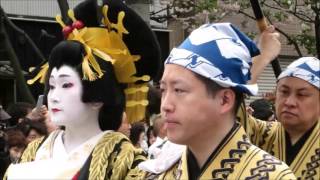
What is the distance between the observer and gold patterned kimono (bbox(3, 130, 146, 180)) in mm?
3035

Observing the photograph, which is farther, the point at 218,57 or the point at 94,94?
the point at 94,94

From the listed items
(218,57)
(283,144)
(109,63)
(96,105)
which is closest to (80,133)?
(96,105)

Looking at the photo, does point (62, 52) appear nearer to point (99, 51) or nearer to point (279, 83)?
point (99, 51)

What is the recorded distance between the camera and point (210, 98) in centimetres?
217

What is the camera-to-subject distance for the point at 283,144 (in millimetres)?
3371

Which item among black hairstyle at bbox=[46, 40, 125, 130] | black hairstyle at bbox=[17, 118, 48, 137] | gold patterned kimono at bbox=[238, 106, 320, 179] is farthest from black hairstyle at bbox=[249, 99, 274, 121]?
black hairstyle at bbox=[46, 40, 125, 130]

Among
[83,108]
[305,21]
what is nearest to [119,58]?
[83,108]

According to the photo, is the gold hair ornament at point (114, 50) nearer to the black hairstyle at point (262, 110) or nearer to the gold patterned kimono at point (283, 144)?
the gold patterned kimono at point (283, 144)

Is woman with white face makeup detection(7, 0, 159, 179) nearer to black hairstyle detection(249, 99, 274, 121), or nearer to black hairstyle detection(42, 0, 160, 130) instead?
black hairstyle detection(42, 0, 160, 130)

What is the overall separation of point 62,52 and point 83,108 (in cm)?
30

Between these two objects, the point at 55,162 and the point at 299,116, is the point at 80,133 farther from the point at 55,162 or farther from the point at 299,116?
the point at 299,116

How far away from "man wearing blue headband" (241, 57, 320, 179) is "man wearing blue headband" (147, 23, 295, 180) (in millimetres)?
1045

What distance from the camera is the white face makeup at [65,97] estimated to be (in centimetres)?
306

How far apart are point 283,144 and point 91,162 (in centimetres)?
Result: 104
